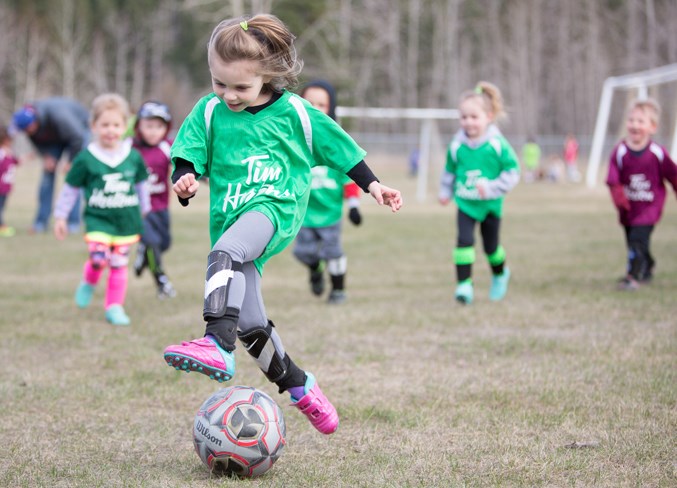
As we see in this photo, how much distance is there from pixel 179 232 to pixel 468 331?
923 cm

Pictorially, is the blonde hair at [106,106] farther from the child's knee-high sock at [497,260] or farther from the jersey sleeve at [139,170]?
the child's knee-high sock at [497,260]

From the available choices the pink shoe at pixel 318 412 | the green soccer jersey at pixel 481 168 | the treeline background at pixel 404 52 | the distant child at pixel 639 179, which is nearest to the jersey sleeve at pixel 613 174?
the distant child at pixel 639 179

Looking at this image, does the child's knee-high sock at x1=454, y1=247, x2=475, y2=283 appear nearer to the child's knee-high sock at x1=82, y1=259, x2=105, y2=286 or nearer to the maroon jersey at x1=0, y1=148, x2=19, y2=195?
the child's knee-high sock at x1=82, y1=259, x2=105, y2=286

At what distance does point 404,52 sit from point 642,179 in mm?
51155

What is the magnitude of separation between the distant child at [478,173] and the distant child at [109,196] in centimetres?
274

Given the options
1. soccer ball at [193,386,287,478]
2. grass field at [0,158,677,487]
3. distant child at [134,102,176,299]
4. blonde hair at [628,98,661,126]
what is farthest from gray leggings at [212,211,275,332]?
blonde hair at [628,98,661,126]

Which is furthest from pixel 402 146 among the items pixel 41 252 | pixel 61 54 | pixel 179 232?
pixel 41 252

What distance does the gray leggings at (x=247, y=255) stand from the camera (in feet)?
11.5

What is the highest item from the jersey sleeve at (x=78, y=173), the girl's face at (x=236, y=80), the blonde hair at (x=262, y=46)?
the blonde hair at (x=262, y=46)

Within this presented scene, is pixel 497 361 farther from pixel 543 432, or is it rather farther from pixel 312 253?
pixel 312 253

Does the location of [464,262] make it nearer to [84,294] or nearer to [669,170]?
[669,170]

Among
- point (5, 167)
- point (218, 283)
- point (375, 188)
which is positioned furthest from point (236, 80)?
point (5, 167)

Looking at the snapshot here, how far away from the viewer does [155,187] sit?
8.25 m

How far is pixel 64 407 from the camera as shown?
450 cm
